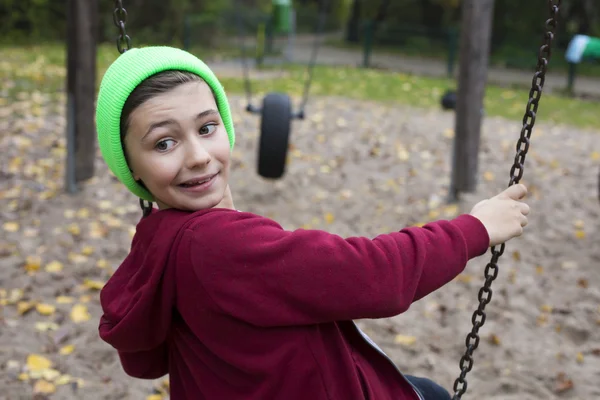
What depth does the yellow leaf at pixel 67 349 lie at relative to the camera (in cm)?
336

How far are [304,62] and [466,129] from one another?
1066 cm

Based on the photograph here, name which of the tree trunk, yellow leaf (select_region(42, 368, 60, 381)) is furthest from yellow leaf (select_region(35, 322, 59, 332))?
the tree trunk

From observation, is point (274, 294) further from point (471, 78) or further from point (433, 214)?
point (471, 78)

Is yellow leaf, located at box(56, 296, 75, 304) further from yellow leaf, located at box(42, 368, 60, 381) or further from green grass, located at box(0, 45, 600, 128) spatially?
green grass, located at box(0, 45, 600, 128)

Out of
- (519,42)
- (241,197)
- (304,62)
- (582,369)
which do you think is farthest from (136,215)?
(519,42)

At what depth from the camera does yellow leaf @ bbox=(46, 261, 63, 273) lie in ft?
13.7

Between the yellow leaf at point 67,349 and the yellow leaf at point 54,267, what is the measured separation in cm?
86

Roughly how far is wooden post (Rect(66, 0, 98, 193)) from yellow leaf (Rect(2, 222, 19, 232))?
618mm

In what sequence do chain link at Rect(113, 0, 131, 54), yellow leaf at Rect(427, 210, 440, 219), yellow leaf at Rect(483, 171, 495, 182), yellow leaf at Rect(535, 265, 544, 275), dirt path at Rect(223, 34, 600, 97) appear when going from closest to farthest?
1. chain link at Rect(113, 0, 131, 54)
2. yellow leaf at Rect(535, 265, 544, 275)
3. yellow leaf at Rect(427, 210, 440, 219)
4. yellow leaf at Rect(483, 171, 495, 182)
5. dirt path at Rect(223, 34, 600, 97)

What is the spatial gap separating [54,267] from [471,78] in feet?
10.7

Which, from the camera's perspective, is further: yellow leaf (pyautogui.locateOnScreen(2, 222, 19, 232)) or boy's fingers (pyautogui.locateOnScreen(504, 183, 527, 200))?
yellow leaf (pyautogui.locateOnScreen(2, 222, 19, 232))

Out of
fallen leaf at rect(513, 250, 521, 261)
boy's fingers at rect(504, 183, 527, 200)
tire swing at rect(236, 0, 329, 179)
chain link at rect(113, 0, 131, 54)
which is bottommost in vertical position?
fallen leaf at rect(513, 250, 521, 261)

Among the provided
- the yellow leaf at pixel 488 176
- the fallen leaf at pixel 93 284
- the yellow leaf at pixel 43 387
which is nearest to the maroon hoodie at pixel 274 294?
the yellow leaf at pixel 43 387

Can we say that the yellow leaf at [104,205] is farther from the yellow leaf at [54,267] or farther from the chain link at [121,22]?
the chain link at [121,22]
